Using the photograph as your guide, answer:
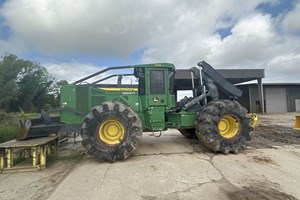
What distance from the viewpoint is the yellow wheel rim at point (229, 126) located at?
7.76 metres

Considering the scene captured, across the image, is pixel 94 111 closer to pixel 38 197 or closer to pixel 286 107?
pixel 38 197

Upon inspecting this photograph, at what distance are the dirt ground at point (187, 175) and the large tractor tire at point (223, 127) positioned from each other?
31cm

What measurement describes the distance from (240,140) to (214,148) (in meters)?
0.89

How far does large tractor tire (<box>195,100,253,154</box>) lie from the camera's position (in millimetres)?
7391

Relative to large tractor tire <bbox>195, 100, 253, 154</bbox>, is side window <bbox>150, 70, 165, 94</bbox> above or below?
above

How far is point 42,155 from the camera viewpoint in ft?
21.0

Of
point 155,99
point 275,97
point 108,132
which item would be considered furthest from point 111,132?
point 275,97

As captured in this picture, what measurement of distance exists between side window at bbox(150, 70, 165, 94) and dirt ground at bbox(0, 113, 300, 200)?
1887 millimetres

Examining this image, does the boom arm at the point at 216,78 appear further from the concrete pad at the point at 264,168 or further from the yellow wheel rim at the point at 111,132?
the yellow wheel rim at the point at 111,132

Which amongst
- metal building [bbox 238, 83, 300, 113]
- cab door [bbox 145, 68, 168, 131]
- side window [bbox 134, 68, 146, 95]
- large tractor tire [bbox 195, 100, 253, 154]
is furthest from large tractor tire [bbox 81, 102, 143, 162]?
metal building [bbox 238, 83, 300, 113]

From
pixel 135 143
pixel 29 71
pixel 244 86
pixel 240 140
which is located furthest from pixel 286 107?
pixel 29 71

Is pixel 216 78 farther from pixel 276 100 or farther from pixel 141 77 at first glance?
pixel 276 100

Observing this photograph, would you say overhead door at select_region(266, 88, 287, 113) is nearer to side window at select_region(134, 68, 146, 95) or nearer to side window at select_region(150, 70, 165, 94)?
side window at select_region(150, 70, 165, 94)

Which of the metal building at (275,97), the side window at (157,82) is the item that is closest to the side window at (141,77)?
the side window at (157,82)
